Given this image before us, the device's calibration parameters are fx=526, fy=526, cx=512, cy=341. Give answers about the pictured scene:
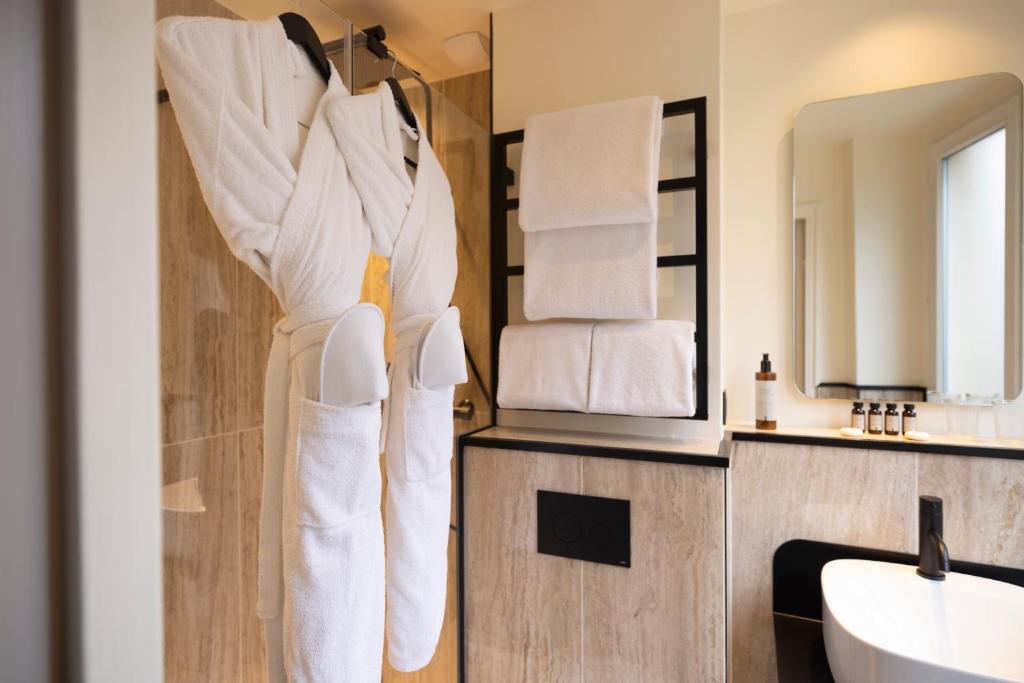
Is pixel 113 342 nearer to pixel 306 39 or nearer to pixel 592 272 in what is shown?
pixel 306 39

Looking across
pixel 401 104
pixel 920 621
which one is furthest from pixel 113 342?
pixel 920 621

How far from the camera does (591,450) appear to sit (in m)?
1.31

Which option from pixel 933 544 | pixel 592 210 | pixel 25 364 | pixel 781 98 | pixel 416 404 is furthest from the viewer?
pixel 781 98

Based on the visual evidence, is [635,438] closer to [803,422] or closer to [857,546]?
[803,422]

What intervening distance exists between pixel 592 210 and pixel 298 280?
2.47ft

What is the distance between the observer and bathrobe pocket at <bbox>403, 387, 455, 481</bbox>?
108 centimetres

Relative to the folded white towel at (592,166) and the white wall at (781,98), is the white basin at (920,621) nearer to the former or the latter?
the white wall at (781,98)

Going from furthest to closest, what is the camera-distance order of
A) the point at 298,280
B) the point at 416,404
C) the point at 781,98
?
the point at 781,98, the point at 416,404, the point at 298,280

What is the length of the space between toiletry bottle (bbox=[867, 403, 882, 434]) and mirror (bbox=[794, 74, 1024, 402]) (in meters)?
0.05

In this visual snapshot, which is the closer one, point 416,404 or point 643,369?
point 416,404

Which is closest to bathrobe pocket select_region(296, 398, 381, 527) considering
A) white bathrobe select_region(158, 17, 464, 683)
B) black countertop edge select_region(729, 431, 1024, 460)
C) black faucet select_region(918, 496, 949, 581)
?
white bathrobe select_region(158, 17, 464, 683)

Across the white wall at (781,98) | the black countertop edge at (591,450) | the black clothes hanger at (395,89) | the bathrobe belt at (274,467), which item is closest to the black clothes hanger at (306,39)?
the black clothes hanger at (395,89)

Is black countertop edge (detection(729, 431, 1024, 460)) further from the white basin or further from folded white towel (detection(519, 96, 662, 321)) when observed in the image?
folded white towel (detection(519, 96, 662, 321))

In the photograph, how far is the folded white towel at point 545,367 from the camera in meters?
1.36
